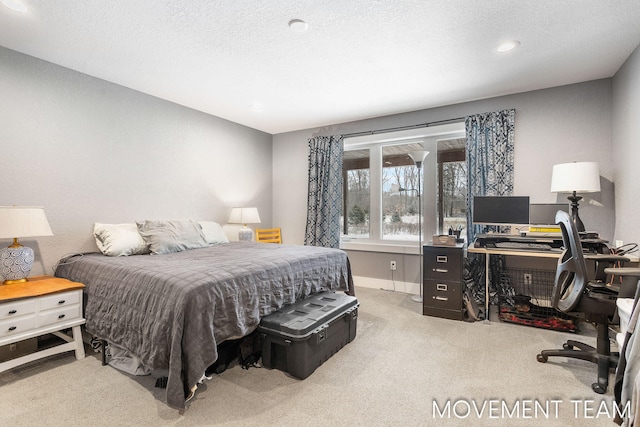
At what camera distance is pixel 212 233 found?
3730 millimetres

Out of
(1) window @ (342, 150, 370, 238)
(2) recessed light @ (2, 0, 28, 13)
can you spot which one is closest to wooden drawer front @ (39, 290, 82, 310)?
(2) recessed light @ (2, 0, 28, 13)

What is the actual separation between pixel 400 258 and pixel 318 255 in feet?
5.84

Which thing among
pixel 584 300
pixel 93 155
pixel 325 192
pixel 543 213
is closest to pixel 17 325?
pixel 93 155

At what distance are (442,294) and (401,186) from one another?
5.59ft

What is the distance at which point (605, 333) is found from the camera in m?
2.04

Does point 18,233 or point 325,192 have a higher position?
point 325,192

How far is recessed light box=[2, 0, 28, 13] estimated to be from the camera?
1.95 m

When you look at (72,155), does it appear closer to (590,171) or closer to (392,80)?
(392,80)

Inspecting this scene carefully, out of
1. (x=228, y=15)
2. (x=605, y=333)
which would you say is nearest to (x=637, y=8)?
(x=605, y=333)

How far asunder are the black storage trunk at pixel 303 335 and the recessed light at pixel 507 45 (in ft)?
7.96

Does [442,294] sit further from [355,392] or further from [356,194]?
[356,194]

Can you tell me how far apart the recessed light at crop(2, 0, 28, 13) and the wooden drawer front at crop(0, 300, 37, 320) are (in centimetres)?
194

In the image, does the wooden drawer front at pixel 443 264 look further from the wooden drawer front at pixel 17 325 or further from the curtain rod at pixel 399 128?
the wooden drawer front at pixel 17 325

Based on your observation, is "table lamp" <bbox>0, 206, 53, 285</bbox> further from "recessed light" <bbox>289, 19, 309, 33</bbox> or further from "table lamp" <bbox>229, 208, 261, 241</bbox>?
"recessed light" <bbox>289, 19, 309, 33</bbox>
